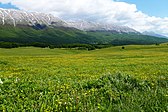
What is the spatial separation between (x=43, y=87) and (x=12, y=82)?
1.31m

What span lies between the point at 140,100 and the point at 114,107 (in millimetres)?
997

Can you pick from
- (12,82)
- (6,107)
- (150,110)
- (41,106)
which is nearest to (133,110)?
(150,110)

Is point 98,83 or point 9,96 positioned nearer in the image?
point 9,96

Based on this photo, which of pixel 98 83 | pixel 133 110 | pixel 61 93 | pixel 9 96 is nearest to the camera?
pixel 133 110

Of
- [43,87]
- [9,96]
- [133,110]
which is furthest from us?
[43,87]

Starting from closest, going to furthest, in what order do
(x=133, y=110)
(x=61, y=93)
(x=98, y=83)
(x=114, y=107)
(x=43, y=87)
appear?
(x=133, y=110), (x=114, y=107), (x=61, y=93), (x=43, y=87), (x=98, y=83)

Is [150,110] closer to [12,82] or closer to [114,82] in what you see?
[114,82]

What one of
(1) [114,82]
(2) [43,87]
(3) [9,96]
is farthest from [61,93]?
(1) [114,82]

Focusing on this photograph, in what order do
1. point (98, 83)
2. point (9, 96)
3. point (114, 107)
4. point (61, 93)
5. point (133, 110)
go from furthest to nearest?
point (98, 83) → point (61, 93) → point (9, 96) → point (114, 107) → point (133, 110)

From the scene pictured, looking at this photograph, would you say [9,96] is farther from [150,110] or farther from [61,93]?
[150,110]

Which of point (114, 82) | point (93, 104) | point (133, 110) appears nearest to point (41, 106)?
point (93, 104)

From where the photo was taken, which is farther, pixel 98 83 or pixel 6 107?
pixel 98 83

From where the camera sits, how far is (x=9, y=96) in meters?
9.29

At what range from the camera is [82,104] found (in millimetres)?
8492
